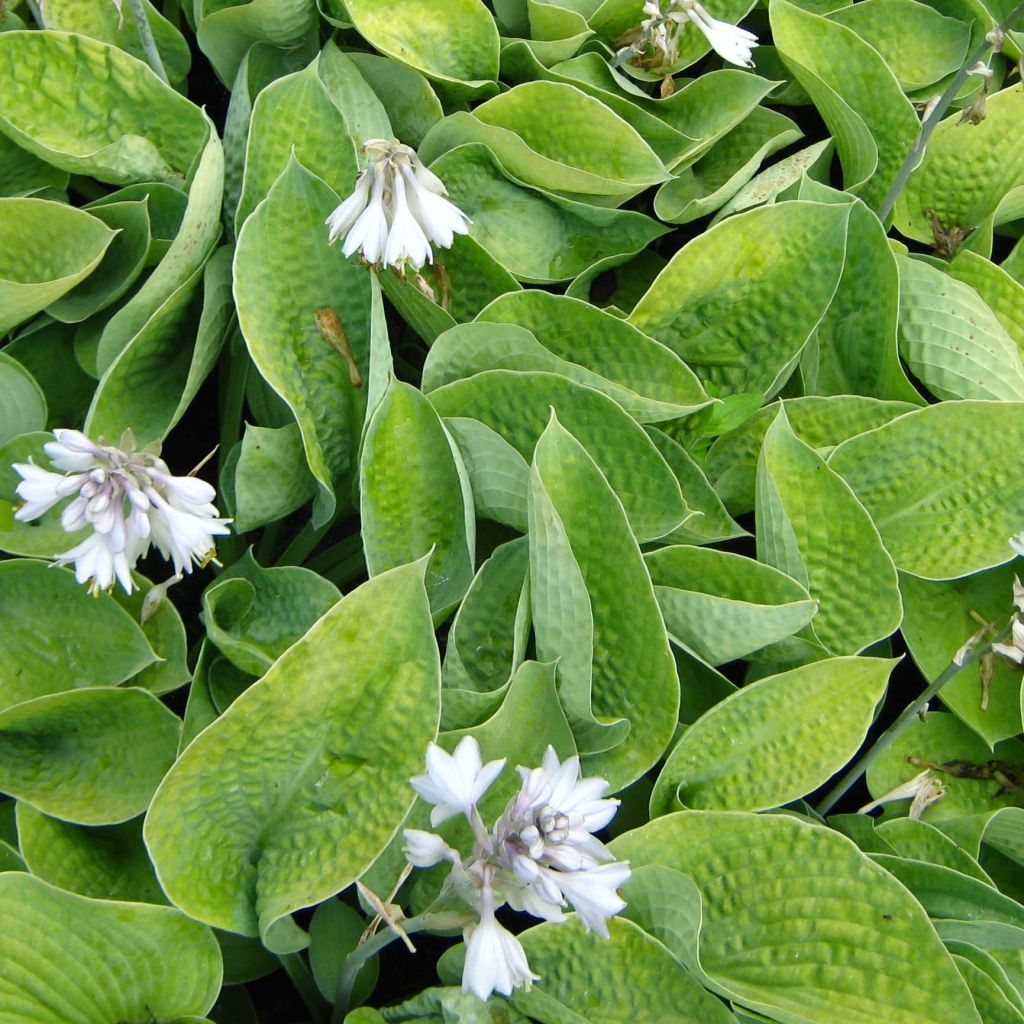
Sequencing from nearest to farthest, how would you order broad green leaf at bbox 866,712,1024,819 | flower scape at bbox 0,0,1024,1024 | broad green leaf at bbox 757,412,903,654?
flower scape at bbox 0,0,1024,1024, broad green leaf at bbox 757,412,903,654, broad green leaf at bbox 866,712,1024,819

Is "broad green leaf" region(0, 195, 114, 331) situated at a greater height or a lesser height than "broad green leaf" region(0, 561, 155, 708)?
greater

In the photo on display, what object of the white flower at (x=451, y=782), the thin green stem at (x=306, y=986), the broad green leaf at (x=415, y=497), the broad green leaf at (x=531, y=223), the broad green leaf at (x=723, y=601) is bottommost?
the thin green stem at (x=306, y=986)

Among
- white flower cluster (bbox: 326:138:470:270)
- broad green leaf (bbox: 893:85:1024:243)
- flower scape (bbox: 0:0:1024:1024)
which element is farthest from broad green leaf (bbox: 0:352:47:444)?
broad green leaf (bbox: 893:85:1024:243)

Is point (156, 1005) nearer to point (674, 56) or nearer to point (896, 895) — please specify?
point (896, 895)

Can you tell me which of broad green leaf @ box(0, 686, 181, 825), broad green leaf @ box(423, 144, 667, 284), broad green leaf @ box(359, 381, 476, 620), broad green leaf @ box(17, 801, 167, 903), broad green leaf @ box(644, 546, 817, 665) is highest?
broad green leaf @ box(423, 144, 667, 284)

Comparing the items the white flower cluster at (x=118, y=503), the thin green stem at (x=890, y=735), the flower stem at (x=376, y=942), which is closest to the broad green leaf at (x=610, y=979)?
the flower stem at (x=376, y=942)

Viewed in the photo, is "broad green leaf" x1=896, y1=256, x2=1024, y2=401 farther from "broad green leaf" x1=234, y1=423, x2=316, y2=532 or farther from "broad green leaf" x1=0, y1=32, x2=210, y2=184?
"broad green leaf" x1=0, y1=32, x2=210, y2=184

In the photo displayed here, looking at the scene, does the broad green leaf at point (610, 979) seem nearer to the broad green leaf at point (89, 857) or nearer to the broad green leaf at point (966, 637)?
the broad green leaf at point (89, 857)
